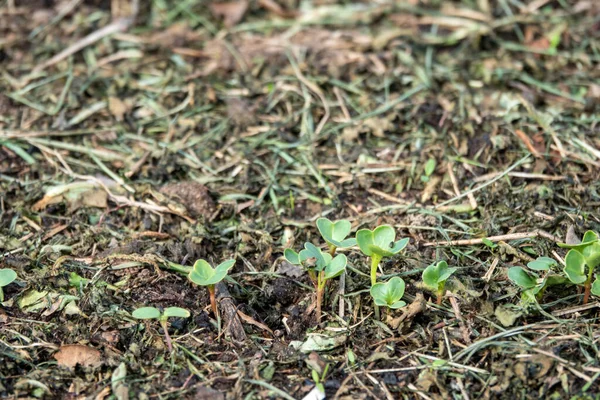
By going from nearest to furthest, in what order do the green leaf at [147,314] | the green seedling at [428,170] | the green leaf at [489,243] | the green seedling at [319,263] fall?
the green leaf at [147,314] → the green seedling at [319,263] → the green leaf at [489,243] → the green seedling at [428,170]

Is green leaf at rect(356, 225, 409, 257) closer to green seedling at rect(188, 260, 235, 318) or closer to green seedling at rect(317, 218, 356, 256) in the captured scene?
green seedling at rect(317, 218, 356, 256)

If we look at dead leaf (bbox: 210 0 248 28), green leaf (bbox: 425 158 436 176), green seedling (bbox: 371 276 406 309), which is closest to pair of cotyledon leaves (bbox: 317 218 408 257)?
green seedling (bbox: 371 276 406 309)

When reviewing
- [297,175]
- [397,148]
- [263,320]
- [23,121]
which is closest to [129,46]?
[23,121]

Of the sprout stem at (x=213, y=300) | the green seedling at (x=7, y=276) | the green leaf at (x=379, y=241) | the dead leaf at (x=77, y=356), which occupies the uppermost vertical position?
the green leaf at (x=379, y=241)

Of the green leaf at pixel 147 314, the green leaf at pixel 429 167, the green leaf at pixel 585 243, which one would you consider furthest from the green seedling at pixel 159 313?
the green leaf at pixel 429 167

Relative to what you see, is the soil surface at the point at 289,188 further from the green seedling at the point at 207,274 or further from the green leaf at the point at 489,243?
the green seedling at the point at 207,274

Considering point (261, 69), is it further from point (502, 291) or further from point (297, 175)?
point (502, 291)

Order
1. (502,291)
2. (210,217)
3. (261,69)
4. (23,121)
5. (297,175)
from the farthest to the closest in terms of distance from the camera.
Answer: (261,69)
(23,121)
(297,175)
(210,217)
(502,291)
